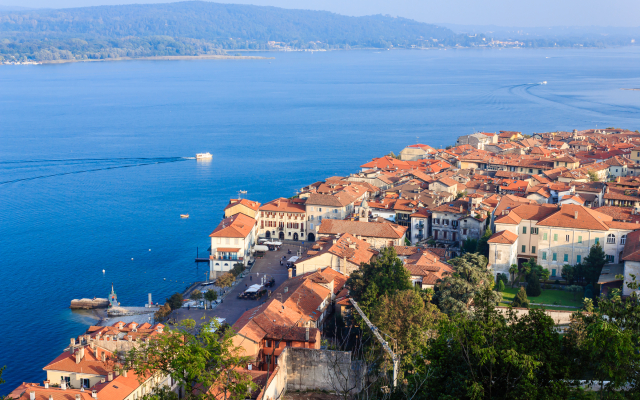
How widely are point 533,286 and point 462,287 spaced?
7138mm

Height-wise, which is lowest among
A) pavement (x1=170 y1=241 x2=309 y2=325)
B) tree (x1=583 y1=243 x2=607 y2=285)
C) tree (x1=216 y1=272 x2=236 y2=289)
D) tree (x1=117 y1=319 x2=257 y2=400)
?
pavement (x1=170 y1=241 x2=309 y2=325)

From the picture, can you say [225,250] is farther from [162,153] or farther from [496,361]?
[162,153]

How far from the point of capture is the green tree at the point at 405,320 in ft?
74.0

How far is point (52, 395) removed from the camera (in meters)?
22.4

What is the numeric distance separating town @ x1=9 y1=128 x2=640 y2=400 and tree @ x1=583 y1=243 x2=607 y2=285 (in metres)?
0.09

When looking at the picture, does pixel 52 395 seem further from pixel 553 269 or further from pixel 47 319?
pixel 553 269

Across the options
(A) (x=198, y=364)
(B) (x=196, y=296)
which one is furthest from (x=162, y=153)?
(A) (x=198, y=364)

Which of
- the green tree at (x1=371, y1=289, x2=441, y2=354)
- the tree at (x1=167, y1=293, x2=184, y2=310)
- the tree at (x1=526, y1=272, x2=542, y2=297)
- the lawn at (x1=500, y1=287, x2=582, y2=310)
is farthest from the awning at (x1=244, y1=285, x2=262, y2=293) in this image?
the tree at (x1=526, y1=272, x2=542, y2=297)

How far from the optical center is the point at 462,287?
2870 centimetres

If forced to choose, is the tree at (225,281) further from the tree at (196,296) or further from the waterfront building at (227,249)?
the waterfront building at (227,249)

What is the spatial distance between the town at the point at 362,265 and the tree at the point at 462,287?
125mm

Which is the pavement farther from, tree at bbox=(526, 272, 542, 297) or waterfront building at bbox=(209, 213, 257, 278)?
tree at bbox=(526, 272, 542, 297)

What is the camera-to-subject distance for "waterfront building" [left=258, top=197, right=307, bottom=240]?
5088cm

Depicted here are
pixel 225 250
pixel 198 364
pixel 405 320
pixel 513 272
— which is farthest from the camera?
pixel 225 250
